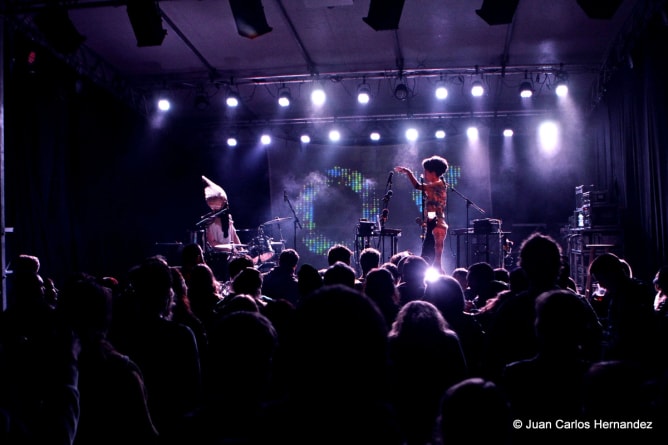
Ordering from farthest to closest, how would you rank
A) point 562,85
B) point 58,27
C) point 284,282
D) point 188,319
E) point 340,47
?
point 562,85
point 340,47
point 58,27
point 284,282
point 188,319

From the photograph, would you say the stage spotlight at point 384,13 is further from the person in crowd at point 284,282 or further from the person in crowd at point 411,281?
the person in crowd at point 411,281

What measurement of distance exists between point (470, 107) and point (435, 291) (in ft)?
39.5

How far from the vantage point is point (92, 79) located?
10.4m

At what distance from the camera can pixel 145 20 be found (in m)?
7.36

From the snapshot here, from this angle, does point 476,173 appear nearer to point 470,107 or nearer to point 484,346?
point 470,107

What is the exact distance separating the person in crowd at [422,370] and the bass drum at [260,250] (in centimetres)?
995

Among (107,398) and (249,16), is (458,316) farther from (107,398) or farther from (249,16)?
(249,16)

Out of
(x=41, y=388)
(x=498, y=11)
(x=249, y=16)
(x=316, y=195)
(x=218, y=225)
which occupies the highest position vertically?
(x=249, y=16)

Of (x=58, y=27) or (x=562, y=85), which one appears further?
(x=562, y=85)

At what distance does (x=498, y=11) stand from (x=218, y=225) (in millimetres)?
7027

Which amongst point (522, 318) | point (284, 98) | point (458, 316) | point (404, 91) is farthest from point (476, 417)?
point (284, 98)

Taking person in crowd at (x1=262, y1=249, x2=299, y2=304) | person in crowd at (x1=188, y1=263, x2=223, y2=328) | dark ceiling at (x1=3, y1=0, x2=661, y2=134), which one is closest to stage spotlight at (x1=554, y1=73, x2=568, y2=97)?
dark ceiling at (x1=3, y1=0, x2=661, y2=134)

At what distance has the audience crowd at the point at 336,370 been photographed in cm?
128

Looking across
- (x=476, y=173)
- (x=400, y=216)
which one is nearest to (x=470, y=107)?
(x=476, y=173)
